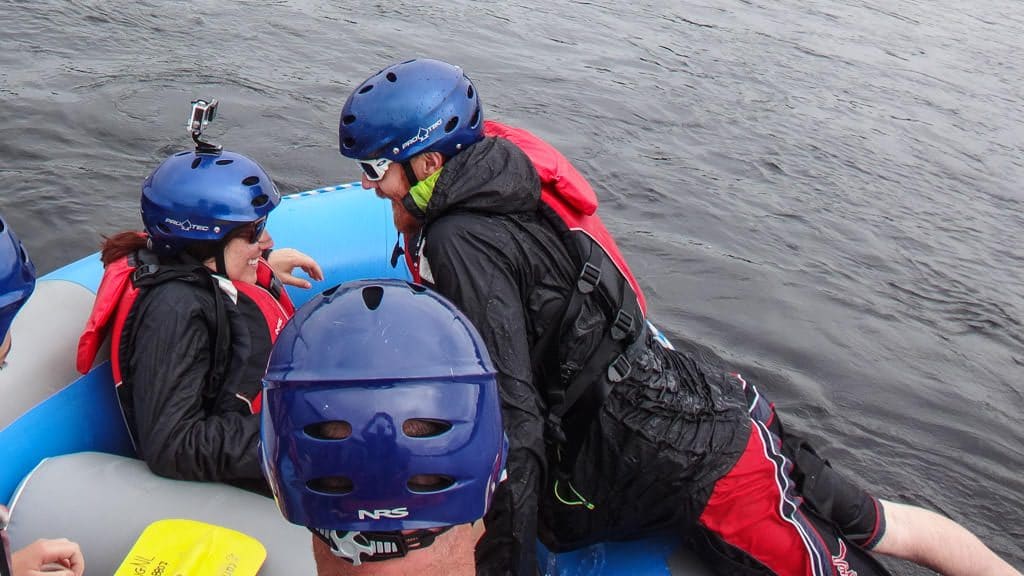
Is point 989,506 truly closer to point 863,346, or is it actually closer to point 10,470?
point 863,346

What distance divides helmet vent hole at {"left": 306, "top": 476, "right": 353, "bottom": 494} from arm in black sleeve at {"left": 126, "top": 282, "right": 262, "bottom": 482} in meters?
1.77

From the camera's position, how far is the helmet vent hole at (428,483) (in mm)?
1513

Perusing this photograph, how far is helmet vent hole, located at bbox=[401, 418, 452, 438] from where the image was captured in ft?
4.91

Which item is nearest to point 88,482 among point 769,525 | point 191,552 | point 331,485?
point 191,552

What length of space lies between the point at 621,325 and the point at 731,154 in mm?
7445

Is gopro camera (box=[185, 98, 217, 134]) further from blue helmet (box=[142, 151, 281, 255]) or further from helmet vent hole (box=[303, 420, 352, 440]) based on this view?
helmet vent hole (box=[303, 420, 352, 440])

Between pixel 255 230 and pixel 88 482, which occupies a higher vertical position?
pixel 255 230

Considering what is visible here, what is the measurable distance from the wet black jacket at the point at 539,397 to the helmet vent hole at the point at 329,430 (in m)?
1.21

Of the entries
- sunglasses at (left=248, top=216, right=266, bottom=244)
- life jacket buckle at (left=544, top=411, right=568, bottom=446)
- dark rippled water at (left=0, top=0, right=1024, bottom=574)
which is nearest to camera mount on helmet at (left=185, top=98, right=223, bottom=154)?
sunglasses at (left=248, top=216, right=266, bottom=244)

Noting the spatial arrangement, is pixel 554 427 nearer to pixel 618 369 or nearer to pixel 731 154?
pixel 618 369

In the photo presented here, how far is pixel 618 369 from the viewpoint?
2.97 metres

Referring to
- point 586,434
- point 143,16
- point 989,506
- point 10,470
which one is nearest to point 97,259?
point 10,470

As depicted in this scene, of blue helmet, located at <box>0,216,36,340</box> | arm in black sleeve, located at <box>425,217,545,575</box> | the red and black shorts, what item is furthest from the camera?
the red and black shorts

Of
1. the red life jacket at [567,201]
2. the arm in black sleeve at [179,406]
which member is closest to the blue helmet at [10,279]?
the arm in black sleeve at [179,406]
